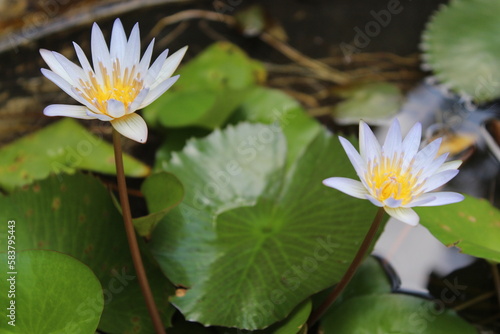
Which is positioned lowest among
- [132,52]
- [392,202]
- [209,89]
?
[392,202]

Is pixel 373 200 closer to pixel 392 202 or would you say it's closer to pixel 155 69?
pixel 392 202

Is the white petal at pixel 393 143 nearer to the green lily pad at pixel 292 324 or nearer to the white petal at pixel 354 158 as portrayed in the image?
the white petal at pixel 354 158

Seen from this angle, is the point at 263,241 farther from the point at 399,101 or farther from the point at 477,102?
the point at 477,102

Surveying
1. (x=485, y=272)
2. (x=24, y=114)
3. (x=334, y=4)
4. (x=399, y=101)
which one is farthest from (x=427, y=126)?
(x=24, y=114)

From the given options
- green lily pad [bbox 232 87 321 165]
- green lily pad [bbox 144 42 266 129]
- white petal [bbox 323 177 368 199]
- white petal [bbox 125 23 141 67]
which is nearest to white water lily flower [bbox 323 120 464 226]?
white petal [bbox 323 177 368 199]

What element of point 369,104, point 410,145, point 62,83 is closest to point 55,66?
point 62,83

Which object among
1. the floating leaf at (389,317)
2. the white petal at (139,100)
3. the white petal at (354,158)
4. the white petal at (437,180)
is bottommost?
the floating leaf at (389,317)

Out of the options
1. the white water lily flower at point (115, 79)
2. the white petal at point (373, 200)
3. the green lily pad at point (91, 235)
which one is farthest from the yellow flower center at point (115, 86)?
the white petal at point (373, 200)
